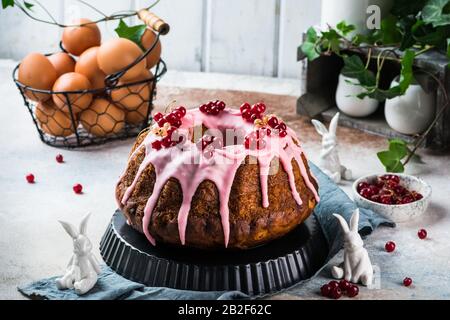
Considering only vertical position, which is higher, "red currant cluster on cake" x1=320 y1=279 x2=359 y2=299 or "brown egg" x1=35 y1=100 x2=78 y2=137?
"brown egg" x1=35 y1=100 x2=78 y2=137

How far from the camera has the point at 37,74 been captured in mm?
2998

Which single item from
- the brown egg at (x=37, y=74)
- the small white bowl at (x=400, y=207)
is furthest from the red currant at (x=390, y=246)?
the brown egg at (x=37, y=74)

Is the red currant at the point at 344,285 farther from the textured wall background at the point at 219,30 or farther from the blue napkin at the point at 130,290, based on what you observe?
the textured wall background at the point at 219,30

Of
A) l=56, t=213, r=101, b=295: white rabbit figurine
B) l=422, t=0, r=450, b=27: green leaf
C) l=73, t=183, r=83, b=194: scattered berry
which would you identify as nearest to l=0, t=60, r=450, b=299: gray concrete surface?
l=73, t=183, r=83, b=194: scattered berry

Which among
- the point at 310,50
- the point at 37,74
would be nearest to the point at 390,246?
the point at 310,50

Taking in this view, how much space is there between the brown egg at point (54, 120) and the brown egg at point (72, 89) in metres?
0.04

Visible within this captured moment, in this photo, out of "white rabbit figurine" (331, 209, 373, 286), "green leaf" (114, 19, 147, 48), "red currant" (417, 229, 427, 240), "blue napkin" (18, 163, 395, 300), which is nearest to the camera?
"blue napkin" (18, 163, 395, 300)

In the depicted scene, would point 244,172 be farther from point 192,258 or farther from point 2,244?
point 2,244

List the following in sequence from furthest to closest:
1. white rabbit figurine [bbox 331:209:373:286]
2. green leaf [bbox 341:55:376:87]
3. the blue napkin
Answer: green leaf [bbox 341:55:376:87] → white rabbit figurine [bbox 331:209:373:286] → the blue napkin

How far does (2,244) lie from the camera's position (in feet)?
7.86

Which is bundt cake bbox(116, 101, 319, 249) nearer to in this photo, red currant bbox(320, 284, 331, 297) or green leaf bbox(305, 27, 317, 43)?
red currant bbox(320, 284, 331, 297)

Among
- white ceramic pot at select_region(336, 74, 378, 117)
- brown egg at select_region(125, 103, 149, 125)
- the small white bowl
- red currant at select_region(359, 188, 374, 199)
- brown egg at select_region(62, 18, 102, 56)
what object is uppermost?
brown egg at select_region(62, 18, 102, 56)

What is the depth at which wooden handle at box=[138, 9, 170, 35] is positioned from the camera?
3.01 m

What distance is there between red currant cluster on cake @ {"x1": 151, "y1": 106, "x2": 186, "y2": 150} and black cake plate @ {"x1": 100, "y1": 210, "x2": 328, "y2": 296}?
0.26 meters
